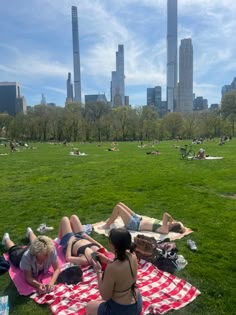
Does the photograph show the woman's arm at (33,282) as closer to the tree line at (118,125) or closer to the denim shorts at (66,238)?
the denim shorts at (66,238)

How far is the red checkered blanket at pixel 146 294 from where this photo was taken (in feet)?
14.4


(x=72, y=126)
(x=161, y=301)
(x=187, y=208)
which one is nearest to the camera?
(x=161, y=301)

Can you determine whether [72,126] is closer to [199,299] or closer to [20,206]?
[20,206]

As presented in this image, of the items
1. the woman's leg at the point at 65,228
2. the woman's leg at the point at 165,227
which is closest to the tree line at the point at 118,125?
the woman's leg at the point at 165,227

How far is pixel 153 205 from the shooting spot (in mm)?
9609

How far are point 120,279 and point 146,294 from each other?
161 centimetres

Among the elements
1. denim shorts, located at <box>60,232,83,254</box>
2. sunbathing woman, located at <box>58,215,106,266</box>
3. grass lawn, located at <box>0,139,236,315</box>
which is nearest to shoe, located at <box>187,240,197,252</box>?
grass lawn, located at <box>0,139,236,315</box>

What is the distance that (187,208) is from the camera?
9.12 m

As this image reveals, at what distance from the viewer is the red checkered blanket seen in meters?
4.39

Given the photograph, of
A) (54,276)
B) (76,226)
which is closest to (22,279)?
(54,276)

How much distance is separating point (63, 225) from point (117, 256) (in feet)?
11.3

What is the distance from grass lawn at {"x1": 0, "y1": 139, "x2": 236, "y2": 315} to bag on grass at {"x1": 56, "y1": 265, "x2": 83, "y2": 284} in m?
0.68

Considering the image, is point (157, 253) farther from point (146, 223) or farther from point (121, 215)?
point (121, 215)

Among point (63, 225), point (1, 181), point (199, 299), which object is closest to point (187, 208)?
point (63, 225)
